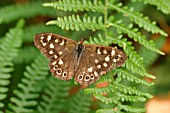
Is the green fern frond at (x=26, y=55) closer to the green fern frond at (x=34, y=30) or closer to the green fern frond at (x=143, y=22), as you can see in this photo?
the green fern frond at (x=34, y=30)

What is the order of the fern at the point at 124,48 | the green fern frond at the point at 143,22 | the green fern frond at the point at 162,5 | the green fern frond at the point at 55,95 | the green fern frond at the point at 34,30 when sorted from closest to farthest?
the fern at the point at 124,48, the green fern frond at the point at 143,22, the green fern frond at the point at 162,5, the green fern frond at the point at 55,95, the green fern frond at the point at 34,30

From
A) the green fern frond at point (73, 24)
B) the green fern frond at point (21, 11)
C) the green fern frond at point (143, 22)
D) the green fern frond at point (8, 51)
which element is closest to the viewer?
the green fern frond at point (73, 24)

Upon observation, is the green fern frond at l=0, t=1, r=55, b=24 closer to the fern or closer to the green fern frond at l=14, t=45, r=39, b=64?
the green fern frond at l=14, t=45, r=39, b=64

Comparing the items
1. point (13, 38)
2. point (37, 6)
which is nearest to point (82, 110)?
point (13, 38)

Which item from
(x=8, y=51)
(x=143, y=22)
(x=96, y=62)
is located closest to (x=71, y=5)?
(x=96, y=62)

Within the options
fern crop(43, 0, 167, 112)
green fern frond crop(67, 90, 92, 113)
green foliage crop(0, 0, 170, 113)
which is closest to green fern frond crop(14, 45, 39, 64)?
green foliage crop(0, 0, 170, 113)

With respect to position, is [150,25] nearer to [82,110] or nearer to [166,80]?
[82,110]

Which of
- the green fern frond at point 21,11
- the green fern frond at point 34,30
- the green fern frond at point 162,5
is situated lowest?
the green fern frond at point 34,30

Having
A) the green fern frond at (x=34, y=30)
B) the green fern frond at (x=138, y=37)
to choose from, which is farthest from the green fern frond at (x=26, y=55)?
the green fern frond at (x=138, y=37)
